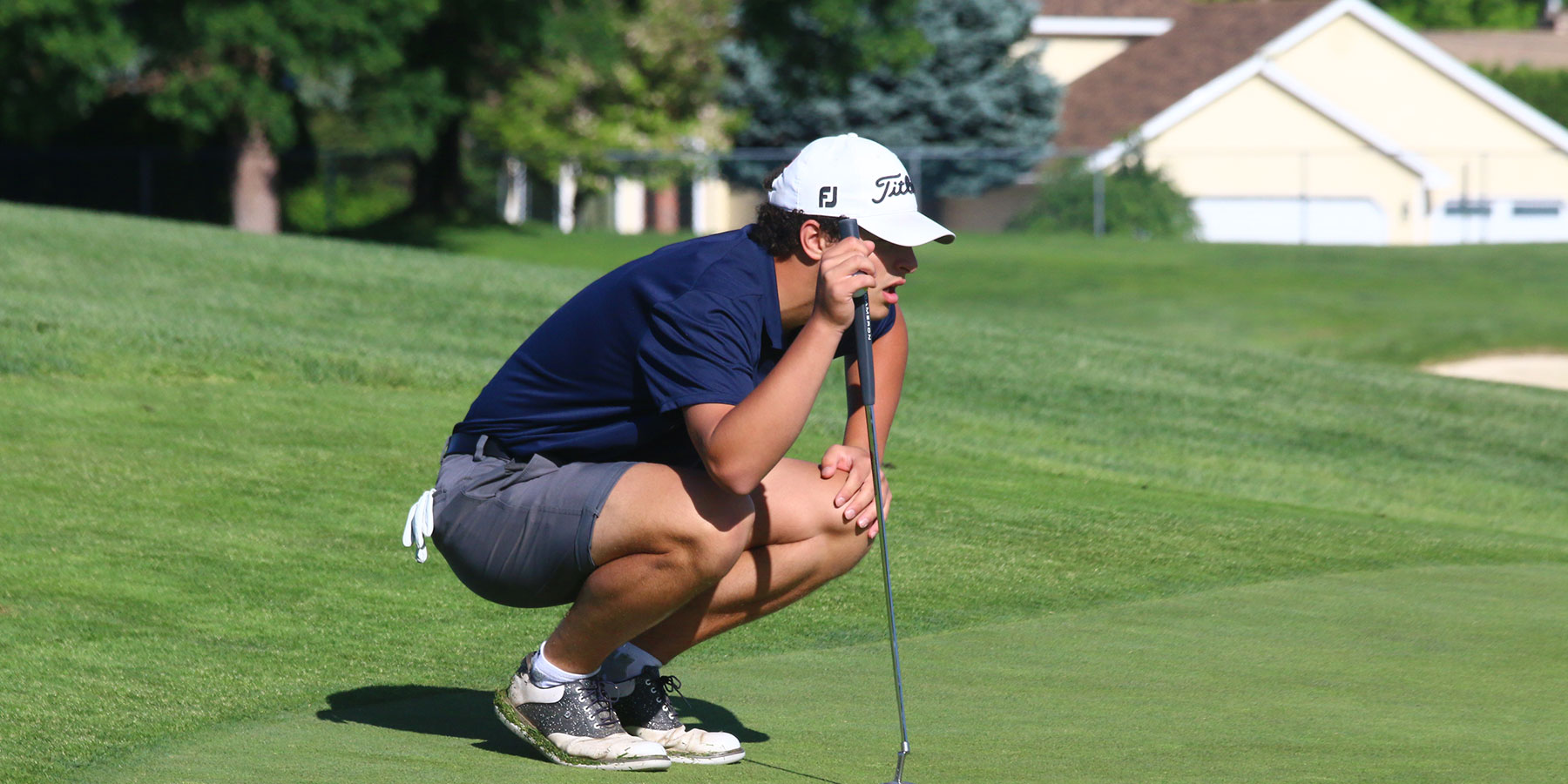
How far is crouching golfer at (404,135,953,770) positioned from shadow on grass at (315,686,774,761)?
175mm

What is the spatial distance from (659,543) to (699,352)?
44 centimetres

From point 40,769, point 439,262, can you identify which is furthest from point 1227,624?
point 439,262

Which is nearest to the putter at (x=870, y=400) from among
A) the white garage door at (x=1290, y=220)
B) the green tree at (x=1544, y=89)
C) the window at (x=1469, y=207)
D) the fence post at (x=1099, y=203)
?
the fence post at (x=1099, y=203)

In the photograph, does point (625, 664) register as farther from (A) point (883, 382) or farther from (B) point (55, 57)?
(B) point (55, 57)

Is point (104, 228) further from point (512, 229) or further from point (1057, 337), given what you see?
point (512, 229)

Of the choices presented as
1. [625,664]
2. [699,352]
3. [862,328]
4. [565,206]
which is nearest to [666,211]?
[565,206]

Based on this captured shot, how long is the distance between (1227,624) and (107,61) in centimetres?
2120

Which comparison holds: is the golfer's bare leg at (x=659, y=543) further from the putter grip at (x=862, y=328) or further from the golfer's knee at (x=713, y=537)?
the putter grip at (x=862, y=328)

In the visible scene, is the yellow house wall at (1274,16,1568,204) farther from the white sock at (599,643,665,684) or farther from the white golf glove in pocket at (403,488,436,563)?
the white golf glove in pocket at (403,488,436,563)

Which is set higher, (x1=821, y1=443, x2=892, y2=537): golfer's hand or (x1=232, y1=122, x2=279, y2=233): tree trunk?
(x1=232, y1=122, x2=279, y2=233): tree trunk

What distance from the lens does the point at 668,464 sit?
4.20 metres

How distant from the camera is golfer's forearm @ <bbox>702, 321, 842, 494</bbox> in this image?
12.0 ft

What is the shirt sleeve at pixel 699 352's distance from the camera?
3.78 metres

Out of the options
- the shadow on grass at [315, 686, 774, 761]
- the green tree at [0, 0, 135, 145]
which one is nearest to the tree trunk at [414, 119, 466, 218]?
the green tree at [0, 0, 135, 145]
